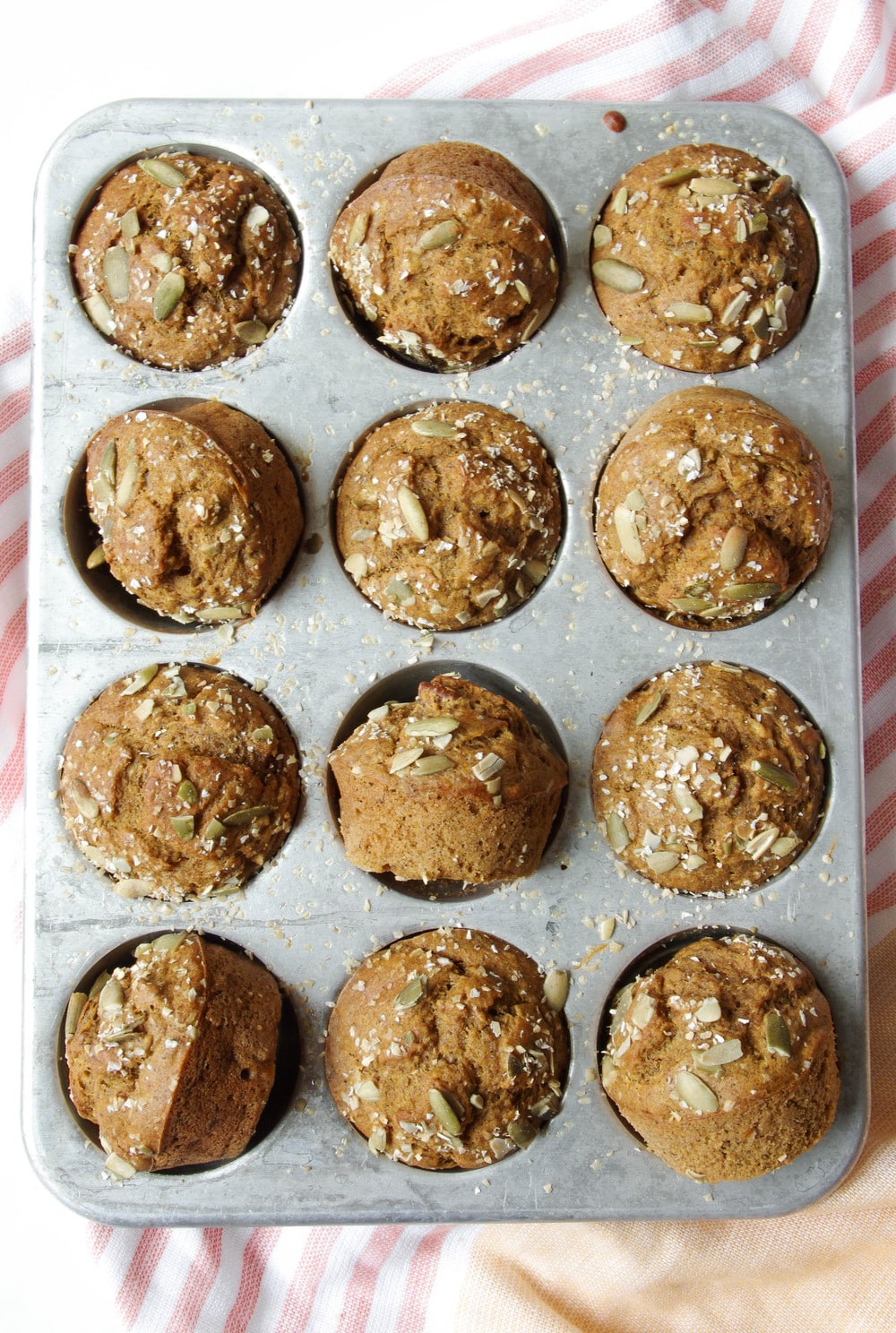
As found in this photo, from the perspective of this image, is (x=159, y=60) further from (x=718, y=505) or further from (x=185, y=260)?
(x=718, y=505)

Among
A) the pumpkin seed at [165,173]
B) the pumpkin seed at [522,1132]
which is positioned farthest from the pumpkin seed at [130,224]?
the pumpkin seed at [522,1132]

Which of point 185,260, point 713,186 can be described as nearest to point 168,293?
point 185,260

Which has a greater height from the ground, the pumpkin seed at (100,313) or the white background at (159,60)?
the white background at (159,60)

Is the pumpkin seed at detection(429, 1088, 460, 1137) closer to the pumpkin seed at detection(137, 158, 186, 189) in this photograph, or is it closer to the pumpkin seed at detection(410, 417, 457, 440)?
the pumpkin seed at detection(410, 417, 457, 440)

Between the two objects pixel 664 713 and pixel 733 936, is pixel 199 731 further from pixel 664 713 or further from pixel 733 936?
pixel 733 936

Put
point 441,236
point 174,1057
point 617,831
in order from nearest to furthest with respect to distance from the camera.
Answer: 1. point 174,1057
2. point 441,236
3. point 617,831

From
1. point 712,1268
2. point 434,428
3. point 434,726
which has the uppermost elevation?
point 434,428

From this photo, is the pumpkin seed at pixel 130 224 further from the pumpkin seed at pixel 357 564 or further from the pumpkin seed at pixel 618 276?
the pumpkin seed at pixel 618 276
